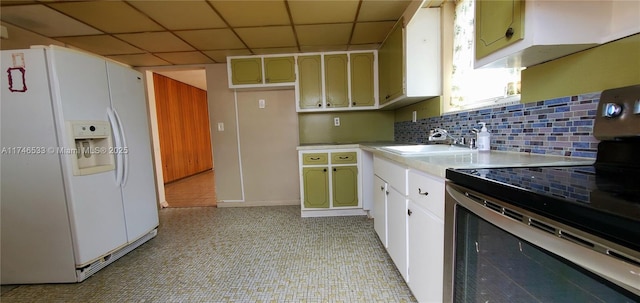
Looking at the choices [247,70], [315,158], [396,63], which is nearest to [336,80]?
[396,63]

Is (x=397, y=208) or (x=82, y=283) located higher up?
(x=397, y=208)

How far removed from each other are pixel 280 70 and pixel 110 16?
5.48ft

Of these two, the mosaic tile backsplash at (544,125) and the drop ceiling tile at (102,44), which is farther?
the drop ceiling tile at (102,44)

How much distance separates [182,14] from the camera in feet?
6.65

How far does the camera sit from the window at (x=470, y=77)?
4.64ft

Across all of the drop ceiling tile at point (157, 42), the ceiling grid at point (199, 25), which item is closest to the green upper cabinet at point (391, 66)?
the ceiling grid at point (199, 25)

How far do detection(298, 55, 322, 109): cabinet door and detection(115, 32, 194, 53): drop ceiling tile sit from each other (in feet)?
4.44

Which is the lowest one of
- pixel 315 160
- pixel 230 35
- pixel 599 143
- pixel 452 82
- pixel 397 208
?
pixel 397 208

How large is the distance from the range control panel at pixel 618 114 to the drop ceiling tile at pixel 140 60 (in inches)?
158

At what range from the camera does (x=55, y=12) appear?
1941 millimetres

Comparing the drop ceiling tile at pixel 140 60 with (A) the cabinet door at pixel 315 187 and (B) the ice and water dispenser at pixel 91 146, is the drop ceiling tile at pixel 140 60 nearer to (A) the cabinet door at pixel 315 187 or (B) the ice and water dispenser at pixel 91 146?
(B) the ice and water dispenser at pixel 91 146

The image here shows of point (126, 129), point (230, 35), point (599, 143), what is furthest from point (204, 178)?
point (599, 143)

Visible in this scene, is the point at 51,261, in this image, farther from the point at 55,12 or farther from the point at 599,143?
the point at 599,143

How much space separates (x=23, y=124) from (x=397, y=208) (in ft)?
8.77
